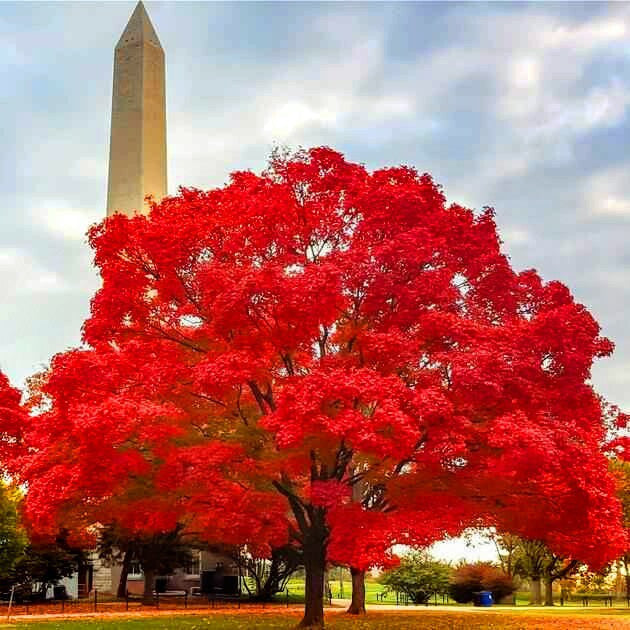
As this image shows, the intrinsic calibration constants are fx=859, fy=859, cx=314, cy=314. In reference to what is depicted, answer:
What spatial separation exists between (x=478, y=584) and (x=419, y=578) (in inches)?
135

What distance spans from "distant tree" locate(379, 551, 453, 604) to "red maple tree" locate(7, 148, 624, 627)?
2763cm

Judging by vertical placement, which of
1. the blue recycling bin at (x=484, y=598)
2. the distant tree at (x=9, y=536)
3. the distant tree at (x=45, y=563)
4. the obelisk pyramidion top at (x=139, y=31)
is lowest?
the blue recycling bin at (x=484, y=598)

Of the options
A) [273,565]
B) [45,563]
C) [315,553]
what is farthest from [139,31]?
[315,553]

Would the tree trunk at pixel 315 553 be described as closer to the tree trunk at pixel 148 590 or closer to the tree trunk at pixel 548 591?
the tree trunk at pixel 148 590

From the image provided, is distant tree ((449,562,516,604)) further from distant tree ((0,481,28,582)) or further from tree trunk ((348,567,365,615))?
distant tree ((0,481,28,582))

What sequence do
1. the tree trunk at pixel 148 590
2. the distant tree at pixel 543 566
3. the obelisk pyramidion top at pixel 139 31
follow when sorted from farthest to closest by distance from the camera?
the obelisk pyramidion top at pixel 139 31 < the distant tree at pixel 543 566 < the tree trunk at pixel 148 590

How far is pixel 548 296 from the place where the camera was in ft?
76.8

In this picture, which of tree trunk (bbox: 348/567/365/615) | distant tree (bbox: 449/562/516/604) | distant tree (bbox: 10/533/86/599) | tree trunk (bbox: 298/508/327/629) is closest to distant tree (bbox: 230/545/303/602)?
tree trunk (bbox: 348/567/365/615)

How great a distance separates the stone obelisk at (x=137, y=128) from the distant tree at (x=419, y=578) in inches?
1041

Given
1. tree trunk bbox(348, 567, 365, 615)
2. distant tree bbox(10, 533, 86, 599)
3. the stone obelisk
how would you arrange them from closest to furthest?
tree trunk bbox(348, 567, 365, 615)
distant tree bbox(10, 533, 86, 599)
the stone obelisk

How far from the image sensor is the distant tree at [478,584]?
4959cm

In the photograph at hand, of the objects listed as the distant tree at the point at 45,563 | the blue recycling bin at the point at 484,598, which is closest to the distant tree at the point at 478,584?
the blue recycling bin at the point at 484,598

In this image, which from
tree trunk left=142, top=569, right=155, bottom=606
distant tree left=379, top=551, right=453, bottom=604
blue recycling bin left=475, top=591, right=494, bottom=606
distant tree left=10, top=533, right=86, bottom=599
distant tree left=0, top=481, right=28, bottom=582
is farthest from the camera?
distant tree left=379, top=551, right=453, bottom=604

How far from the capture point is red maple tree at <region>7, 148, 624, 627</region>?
1978 cm
